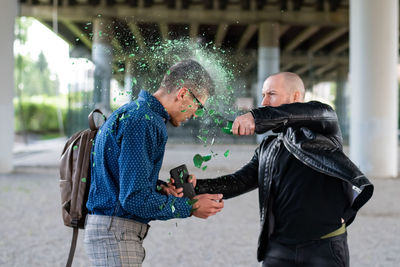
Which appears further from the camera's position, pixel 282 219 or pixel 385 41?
pixel 385 41

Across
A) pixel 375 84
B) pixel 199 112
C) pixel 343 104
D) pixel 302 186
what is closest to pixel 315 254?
pixel 302 186

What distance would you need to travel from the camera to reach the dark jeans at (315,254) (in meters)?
2.41

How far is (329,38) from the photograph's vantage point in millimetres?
32188

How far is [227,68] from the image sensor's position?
226 centimetres

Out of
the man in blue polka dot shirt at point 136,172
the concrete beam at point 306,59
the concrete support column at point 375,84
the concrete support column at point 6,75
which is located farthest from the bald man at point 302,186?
the concrete beam at point 306,59

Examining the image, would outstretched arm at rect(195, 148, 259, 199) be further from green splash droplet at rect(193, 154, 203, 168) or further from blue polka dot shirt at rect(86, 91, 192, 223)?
blue polka dot shirt at rect(86, 91, 192, 223)

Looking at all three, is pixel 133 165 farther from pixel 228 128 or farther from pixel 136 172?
pixel 228 128

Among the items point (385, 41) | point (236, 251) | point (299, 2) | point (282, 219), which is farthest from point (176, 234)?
point (299, 2)

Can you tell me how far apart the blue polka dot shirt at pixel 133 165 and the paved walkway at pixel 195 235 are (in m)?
0.53

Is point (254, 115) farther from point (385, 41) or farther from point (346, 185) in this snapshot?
point (385, 41)

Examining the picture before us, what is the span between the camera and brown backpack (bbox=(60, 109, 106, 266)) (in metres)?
2.22

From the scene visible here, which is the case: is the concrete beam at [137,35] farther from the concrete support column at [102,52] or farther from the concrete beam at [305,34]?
the concrete beam at [305,34]

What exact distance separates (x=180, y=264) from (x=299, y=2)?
21.2m

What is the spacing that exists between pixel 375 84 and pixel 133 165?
11656 millimetres
